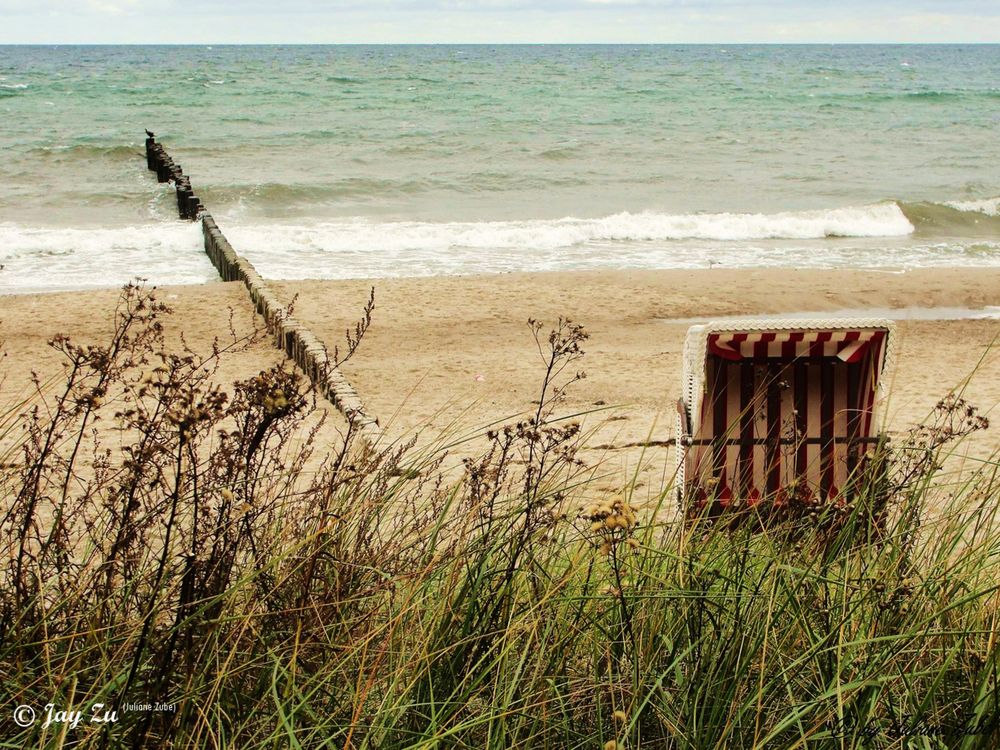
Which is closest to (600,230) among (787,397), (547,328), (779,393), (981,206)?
(547,328)

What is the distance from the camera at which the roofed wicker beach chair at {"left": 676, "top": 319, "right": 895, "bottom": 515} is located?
4.20m

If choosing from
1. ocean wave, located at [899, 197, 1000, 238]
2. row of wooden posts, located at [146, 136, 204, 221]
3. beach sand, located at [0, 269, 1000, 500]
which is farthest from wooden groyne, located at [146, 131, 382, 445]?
ocean wave, located at [899, 197, 1000, 238]

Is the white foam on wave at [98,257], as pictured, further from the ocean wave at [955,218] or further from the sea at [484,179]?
the ocean wave at [955,218]

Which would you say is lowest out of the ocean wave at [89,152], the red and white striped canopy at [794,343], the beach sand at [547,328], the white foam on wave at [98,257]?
the beach sand at [547,328]

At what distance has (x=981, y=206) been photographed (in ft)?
64.6

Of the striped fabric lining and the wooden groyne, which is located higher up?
the striped fabric lining

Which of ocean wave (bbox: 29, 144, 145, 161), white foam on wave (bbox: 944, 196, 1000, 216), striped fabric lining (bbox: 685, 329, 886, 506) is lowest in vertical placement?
white foam on wave (bbox: 944, 196, 1000, 216)

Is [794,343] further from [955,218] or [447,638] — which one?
[955,218]

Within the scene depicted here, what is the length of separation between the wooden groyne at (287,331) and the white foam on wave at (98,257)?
37 centimetres

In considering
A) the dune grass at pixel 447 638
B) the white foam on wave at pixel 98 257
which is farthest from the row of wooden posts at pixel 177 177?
the dune grass at pixel 447 638

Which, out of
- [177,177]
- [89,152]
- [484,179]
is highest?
[89,152]

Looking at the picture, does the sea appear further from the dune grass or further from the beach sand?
the dune grass

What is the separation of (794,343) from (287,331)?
549 centimetres

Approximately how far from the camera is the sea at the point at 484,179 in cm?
1545
